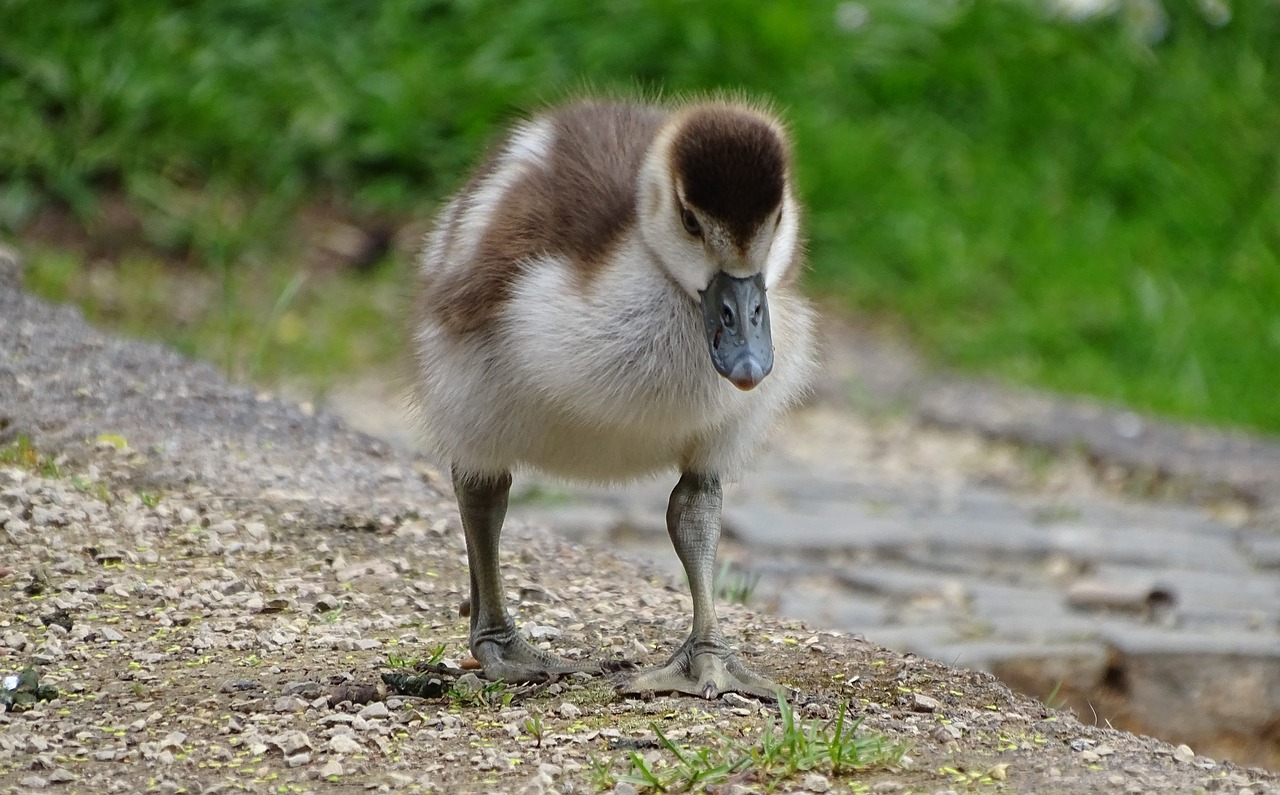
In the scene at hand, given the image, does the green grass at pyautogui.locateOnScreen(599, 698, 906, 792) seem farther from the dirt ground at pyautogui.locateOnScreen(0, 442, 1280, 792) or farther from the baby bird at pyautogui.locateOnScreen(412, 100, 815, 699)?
the baby bird at pyautogui.locateOnScreen(412, 100, 815, 699)

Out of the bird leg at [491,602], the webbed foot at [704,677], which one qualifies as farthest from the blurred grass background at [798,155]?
the webbed foot at [704,677]

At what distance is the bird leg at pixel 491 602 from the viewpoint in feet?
13.2

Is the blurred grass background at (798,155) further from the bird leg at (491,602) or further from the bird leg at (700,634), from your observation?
the bird leg at (700,634)

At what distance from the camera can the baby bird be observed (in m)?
3.62


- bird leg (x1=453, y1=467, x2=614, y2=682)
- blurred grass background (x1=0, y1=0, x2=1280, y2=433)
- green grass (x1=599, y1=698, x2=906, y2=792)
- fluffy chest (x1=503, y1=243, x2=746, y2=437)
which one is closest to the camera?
green grass (x1=599, y1=698, x2=906, y2=792)

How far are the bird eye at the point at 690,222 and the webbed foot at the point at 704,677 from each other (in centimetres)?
89

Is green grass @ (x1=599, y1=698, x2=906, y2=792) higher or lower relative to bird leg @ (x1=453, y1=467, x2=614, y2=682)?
lower

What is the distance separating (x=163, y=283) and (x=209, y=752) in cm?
593

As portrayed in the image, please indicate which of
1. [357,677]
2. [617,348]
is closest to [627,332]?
[617,348]

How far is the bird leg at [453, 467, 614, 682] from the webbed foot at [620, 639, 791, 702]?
0.74ft

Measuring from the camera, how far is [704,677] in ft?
12.4

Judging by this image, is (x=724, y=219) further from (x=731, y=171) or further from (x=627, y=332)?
(x=627, y=332)

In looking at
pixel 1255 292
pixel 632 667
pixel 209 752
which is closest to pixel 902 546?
pixel 632 667

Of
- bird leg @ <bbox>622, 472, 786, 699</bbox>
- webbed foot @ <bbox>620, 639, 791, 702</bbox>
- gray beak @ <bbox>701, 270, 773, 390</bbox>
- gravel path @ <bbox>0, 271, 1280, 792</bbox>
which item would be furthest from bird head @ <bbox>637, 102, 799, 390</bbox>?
gravel path @ <bbox>0, 271, 1280, 792</bbox>
